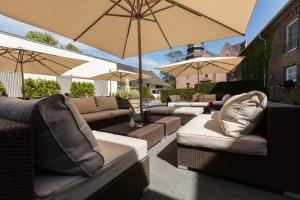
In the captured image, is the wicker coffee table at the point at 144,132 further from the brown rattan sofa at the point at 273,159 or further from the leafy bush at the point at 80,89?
the leafy bush at the point at 80,89

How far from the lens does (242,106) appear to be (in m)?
1.82

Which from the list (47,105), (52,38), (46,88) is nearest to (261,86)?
(47,105)

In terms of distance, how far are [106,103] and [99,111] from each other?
43 cm

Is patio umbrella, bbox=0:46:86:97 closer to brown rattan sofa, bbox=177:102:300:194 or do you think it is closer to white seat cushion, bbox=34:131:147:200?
white seat cushion, bbox=34:131:147:200

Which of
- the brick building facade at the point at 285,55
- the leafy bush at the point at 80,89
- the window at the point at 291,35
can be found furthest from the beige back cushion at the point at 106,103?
the window at the point at 291,35

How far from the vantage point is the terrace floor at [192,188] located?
5.28 feet

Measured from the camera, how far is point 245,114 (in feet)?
5.91

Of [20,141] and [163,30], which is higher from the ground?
[163,30]

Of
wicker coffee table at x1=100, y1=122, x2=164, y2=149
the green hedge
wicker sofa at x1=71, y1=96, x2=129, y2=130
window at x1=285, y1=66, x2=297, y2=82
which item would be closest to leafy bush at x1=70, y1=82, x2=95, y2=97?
the green hedge

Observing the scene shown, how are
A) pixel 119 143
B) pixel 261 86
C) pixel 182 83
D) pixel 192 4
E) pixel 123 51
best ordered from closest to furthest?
pixel 119 143 → pixel 192 4 → pixel 123 51 → pixel 261 86 → pixel 182 83

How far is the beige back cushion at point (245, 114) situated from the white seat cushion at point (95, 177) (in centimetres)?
103

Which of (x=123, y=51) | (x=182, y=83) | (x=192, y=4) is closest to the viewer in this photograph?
(x=192, y=4)

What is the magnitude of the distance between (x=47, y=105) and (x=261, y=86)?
1221cm

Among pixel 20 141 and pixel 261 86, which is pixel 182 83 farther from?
pixel 20 141
